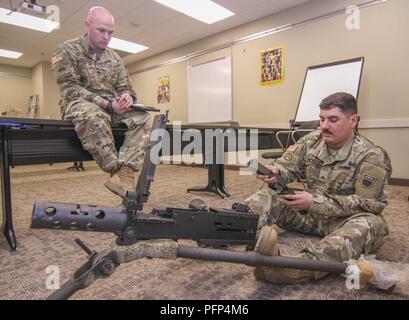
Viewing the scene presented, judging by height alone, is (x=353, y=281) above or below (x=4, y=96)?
below

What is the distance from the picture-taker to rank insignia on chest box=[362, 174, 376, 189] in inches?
42.6

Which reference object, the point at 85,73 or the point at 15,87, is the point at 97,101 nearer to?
the point at 85,73

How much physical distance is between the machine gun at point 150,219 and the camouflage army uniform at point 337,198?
0.26 meters

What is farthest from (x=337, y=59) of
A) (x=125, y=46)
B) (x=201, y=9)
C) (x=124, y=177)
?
(x=125, y=46)

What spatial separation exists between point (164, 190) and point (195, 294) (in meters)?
1.99

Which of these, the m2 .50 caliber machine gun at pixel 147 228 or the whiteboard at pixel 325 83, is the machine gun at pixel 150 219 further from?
the whiteboard at pixel 325 83

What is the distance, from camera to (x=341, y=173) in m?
1.20

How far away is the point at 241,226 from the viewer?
917 mm

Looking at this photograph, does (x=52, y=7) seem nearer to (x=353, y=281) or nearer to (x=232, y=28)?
(x=232, y=28)

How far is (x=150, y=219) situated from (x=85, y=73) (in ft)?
4.08

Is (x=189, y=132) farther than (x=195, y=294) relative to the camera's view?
Yes

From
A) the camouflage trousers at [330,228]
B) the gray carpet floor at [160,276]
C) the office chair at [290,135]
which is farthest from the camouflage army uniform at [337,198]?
the office chair at [290,135]

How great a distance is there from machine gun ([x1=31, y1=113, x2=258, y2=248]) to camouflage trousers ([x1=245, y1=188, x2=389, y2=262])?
0.20 metres
